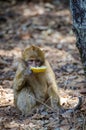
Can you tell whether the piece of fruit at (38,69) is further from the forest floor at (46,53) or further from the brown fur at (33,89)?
the forest floor at (46,53)

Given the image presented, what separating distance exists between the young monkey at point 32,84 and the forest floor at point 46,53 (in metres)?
0.15

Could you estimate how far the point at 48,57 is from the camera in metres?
9.23

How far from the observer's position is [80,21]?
498cm

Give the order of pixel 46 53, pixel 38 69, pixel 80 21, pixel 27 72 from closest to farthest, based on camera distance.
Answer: pixel 80 21, pixel 38 69, pixel 27 72, pixel 46 53

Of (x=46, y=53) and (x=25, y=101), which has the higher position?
(x=25, y=101)

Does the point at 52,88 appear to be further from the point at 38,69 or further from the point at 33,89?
the point at 38,69

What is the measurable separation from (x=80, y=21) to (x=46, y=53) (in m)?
4.56

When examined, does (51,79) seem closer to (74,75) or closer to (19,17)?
(74,75)

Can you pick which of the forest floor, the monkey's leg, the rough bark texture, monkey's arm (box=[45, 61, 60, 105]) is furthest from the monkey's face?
the rough bark texture

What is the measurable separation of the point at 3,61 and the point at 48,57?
1093 millimetres

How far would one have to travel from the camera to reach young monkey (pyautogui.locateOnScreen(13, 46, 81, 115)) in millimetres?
5910

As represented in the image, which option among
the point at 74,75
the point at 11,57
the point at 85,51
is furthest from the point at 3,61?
the point at 85,51

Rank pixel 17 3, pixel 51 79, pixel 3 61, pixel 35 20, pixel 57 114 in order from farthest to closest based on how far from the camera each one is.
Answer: pixel 17 3
pixel 35 20
pixel 3 61
pixel 51 79
pixel 57 114

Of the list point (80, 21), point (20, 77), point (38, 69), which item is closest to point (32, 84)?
point (20, 77)
